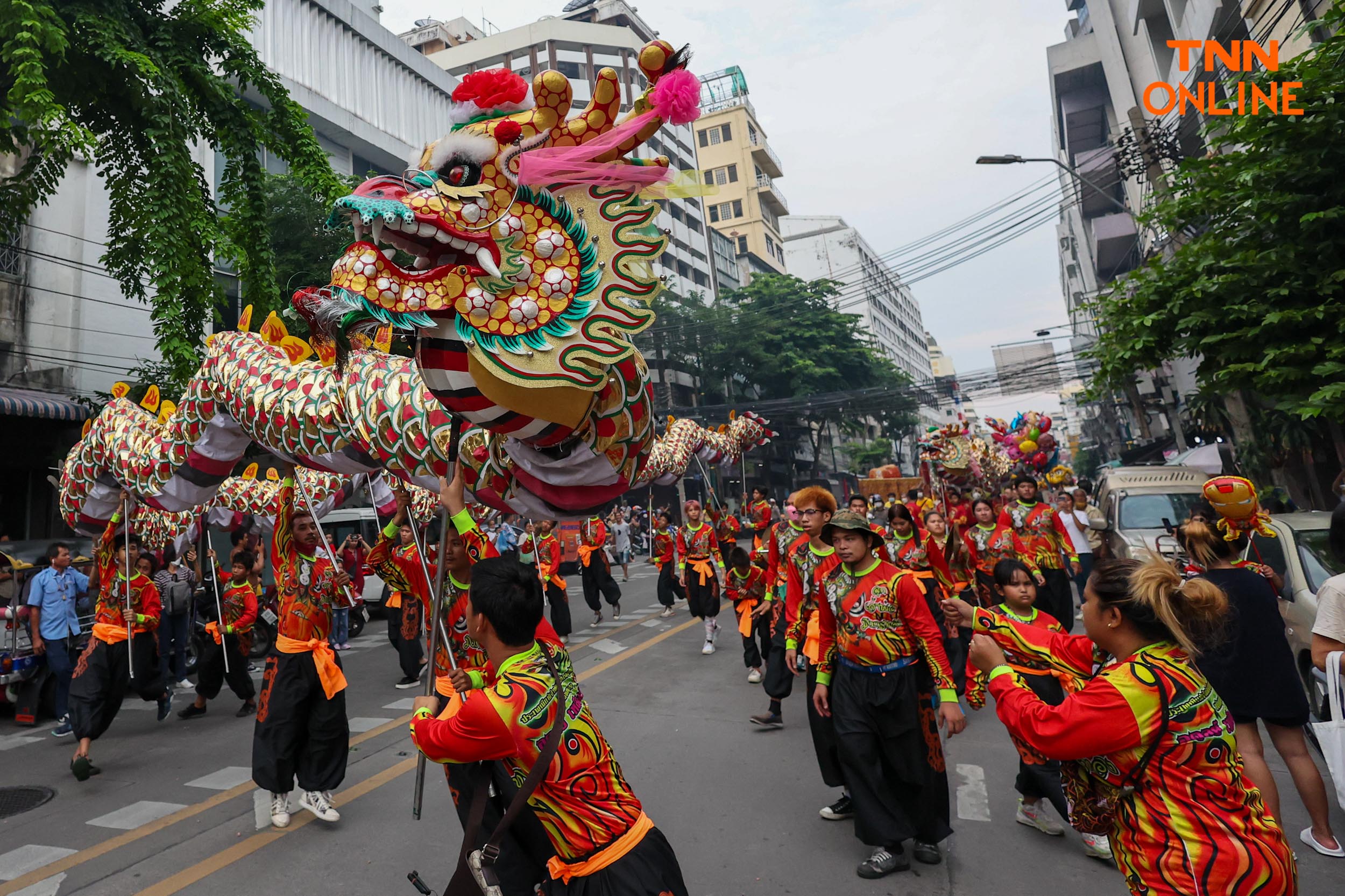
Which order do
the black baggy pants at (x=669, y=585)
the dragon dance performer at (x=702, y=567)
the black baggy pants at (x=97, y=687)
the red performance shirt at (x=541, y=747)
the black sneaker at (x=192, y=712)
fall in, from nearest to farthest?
1. the red performance shirt at (x=541, y=747)
2. the black baggy pants at (x=97, y=687)
3. the black sneaker at (x=192, y=712)
4. the dragon dance performer at (x=702, y=567)
5. the black baggy pants at (x=669, y=585)

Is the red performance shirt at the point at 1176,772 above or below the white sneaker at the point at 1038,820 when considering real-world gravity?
above

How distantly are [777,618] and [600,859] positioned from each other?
4.01m

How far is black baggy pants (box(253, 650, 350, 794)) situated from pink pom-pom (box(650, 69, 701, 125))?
3519mm

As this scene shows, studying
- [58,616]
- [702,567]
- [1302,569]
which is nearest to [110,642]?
[58,616]

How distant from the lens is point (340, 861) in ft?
12.3

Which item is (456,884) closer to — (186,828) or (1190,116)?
(186,828)

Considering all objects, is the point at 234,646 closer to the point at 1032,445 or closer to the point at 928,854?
the point at 928,854

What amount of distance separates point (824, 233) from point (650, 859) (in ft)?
202

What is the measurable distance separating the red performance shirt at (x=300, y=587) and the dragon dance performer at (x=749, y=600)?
12.1ft

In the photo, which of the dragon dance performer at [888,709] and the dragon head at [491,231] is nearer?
the dragon head at [491,231]

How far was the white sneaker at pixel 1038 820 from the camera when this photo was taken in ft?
12.3

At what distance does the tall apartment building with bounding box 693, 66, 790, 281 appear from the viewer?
4791cm

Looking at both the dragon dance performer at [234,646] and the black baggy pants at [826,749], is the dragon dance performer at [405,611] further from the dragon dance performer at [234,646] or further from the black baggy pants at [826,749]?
the black baggy pants at [826,749]

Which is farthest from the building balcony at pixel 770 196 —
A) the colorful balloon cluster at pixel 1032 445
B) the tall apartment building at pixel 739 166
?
the colorful balloon cluster at pixel 1032 445
